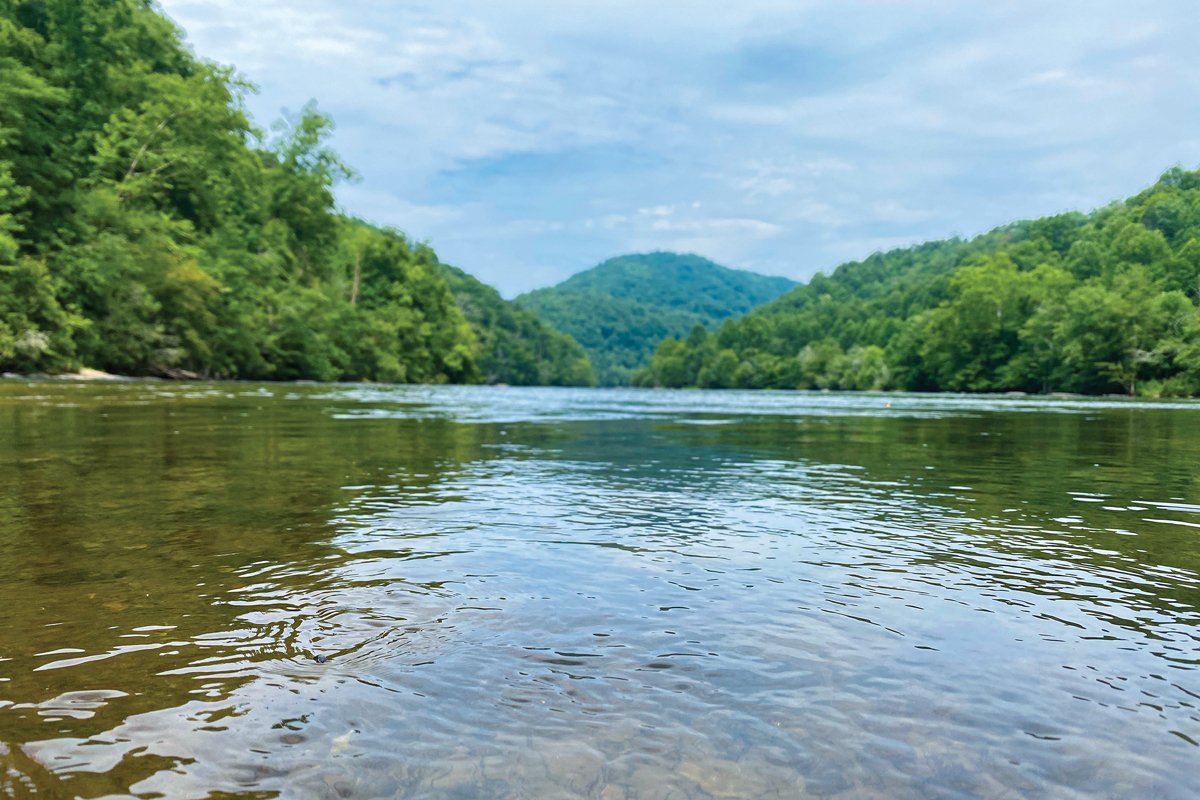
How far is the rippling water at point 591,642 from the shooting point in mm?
3006

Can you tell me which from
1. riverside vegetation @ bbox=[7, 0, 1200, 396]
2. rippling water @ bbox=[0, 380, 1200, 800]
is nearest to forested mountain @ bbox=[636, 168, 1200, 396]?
riverside vegetation @ bbox=[7, 0, 1200, 396]

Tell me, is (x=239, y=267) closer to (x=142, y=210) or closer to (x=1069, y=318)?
(x=142, y=210)

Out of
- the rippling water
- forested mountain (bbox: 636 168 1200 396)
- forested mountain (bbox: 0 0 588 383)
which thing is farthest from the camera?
forested mountain (bbox: 636 168 1200 396)

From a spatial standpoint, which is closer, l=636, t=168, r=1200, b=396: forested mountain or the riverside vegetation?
the riverside vegetation

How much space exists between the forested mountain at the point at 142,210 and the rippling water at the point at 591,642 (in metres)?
46.8

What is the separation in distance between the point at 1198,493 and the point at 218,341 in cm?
6844

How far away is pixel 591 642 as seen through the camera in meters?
4.44

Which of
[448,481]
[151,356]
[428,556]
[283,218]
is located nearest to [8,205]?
[151,356]

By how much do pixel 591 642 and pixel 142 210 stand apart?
68.7 meters

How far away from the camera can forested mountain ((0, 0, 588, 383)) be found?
48844mm

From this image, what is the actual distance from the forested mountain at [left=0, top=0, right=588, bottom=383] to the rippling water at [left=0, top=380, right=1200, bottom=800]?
4682 centimetres

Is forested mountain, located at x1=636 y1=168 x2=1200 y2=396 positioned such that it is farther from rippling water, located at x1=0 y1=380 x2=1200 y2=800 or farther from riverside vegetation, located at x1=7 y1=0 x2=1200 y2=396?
rippling water, located at x1=0 y1=380 x2=1200 y2=800

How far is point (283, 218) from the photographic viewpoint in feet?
283

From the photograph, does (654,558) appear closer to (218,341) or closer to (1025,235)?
(218,341)
